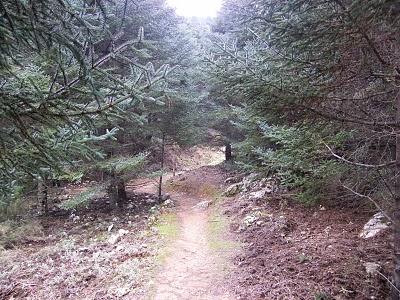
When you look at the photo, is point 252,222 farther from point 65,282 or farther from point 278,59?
point 278,59

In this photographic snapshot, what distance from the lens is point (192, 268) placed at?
733 centimetres

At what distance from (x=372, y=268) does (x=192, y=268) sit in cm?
354

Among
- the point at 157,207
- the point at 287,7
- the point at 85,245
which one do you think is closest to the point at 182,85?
the point at 157,207

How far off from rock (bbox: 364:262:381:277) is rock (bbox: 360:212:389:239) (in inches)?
50.1

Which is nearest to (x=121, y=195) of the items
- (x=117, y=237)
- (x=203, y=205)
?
(x=203, y=205)

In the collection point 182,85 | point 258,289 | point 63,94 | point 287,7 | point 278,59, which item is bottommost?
point 258,289

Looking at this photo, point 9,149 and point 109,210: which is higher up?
point 9,149

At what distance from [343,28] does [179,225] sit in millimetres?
8431

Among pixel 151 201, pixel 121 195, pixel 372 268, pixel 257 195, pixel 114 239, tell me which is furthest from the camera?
pixel 151 201

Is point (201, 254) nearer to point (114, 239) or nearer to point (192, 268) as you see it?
point (192, 268)

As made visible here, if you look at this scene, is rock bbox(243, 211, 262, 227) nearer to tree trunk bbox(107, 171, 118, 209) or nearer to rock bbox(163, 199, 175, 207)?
rock bbox(163, 199, 175, 207)

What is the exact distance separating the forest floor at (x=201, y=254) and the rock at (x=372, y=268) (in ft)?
0.11

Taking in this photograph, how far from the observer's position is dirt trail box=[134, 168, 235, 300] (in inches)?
242

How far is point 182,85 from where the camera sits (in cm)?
1558
